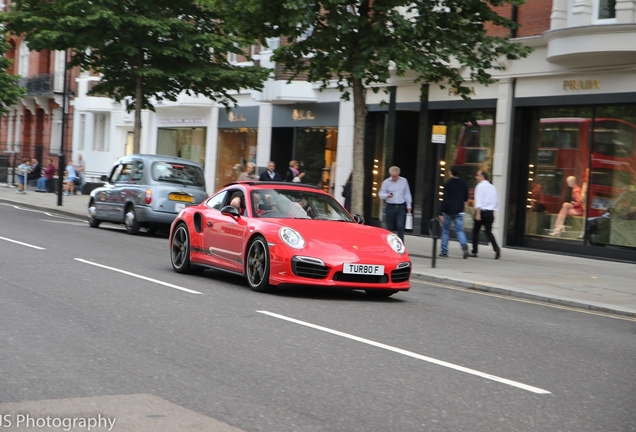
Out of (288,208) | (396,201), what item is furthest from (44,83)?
(288,208)

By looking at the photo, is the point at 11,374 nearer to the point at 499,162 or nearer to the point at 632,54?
the point at 632,54

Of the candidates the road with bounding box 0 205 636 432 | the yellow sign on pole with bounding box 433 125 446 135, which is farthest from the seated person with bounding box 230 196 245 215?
the yellow sign on pole with bounding box 433 125 446 135

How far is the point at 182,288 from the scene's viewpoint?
455 inches

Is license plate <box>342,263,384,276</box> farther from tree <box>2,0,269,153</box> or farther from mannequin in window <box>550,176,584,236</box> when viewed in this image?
tree <box>2,0,269,153</box>

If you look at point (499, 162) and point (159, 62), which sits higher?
point (159, 62)

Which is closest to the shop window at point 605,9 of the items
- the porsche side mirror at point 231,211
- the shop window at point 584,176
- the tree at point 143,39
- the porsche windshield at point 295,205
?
the shop window at point 584,176

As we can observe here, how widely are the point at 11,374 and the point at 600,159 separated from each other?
17324mm

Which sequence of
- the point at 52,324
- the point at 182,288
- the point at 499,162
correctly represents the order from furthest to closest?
1. the point at 499,162
2. the point at 182,288
3. the point at 52,324

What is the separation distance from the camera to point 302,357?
24.4 ft

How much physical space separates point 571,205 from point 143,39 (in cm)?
1289

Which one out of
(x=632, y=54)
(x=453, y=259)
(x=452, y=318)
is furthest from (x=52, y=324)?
(x=632, y=54)

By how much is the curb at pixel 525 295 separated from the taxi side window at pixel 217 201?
3890 mm

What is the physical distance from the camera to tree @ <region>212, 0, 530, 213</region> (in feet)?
60.3

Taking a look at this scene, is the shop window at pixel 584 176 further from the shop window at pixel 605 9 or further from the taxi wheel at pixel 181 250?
the taxi wheel at pixel 181 250
